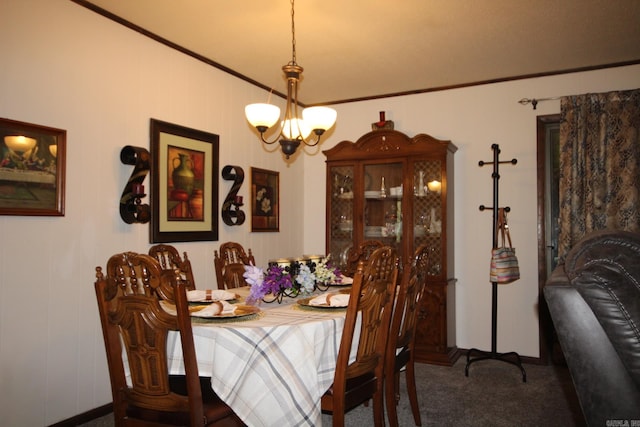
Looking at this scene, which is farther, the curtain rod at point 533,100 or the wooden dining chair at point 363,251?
the curtain rod at point 533,100

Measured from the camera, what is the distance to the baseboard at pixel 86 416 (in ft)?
9.14

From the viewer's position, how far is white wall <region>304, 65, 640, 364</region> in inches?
165

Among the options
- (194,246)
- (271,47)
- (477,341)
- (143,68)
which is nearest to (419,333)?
(477,341)

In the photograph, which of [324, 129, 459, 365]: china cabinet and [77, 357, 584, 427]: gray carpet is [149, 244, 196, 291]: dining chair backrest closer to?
[77, 357, 584, 427]: gray carpet

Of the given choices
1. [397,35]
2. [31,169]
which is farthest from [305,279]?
[397,35]

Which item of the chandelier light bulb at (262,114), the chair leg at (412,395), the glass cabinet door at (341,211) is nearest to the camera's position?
the chandelier light bulb at (262,114)

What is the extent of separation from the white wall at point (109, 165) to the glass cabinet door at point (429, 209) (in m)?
0.34

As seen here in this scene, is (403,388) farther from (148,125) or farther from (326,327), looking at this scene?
(148,125)

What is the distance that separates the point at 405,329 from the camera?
2.68 m

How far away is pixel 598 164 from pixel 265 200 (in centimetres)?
277

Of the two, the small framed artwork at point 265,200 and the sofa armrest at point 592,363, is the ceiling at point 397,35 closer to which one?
the small framed artwork at point 265,200

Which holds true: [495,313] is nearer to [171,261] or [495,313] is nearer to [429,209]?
[429,209]

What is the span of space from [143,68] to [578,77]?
3377 mm

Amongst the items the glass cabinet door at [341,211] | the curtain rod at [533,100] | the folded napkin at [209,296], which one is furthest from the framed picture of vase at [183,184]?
the curtain rod at [533,100]
